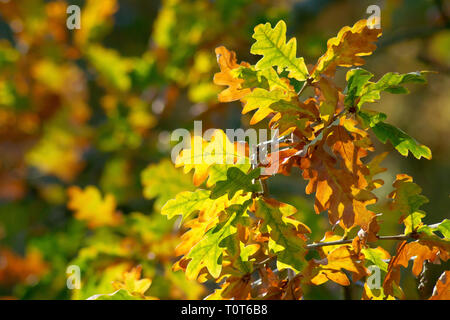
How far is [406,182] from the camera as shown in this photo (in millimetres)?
1003

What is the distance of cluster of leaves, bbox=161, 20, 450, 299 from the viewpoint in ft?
3.07

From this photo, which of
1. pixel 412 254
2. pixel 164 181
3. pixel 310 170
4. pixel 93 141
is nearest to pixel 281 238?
pixel 310 170

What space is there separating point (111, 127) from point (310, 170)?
2258 millimetres

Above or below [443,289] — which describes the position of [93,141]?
above

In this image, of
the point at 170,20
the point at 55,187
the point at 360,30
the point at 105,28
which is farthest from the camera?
the point at 55,187

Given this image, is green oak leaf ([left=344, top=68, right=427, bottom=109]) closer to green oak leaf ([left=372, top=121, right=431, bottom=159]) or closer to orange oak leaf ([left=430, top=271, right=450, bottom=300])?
green oak leaf ([left=372, top=121, right=431, bottom=159])

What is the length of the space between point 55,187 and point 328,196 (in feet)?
12.2

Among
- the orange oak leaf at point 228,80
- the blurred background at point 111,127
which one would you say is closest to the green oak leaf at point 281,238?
the orange oak leaf at point 228,80

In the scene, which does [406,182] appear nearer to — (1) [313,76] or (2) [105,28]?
(1) [313,76]

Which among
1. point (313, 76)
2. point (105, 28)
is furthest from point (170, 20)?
point (313, 76)

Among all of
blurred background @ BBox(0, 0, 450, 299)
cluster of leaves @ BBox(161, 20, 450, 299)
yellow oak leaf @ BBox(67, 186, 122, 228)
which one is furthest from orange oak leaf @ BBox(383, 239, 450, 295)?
yellow oak leaf @ BBox(67, 186, 122, 228)

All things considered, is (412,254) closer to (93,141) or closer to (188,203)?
(188,203)

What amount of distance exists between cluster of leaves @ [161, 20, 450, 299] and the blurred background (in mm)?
360

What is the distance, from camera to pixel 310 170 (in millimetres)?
950
